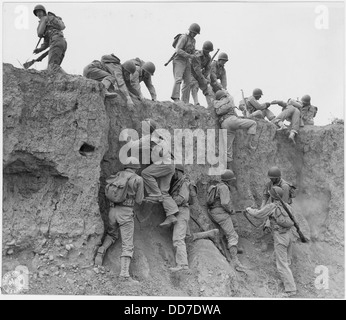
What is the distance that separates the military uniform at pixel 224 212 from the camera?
15.1 m

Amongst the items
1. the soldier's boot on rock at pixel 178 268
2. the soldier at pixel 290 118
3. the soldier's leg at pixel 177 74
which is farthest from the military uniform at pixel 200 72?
the soldier's boot on rock at pixel 178 268

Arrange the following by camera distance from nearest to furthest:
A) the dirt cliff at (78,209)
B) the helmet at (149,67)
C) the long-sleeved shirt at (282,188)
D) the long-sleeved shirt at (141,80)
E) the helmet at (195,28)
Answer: the dirt cliff at (78,209) → the long-sleeved shirt at (141,80) → the helmet at (149,67) → the long-sleeved shirt at (282,188) → the helmet at (195,28)

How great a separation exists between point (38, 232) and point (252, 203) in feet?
19.1

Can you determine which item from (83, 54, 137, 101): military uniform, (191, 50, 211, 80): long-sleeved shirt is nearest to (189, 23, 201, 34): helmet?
(191, 50, 211, 80): long-sleeved shirt

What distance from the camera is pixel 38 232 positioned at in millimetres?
13094

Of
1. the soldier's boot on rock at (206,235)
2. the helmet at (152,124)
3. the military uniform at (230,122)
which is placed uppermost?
the military uniform at (230,122)

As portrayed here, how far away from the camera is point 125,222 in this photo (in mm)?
13227

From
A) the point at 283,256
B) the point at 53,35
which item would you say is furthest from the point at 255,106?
the point at 53,35

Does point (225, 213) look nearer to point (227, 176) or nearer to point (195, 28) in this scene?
point (227, 176)

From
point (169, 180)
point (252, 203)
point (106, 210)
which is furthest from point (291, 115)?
point (106, 210)

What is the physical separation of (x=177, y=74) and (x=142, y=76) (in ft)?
4.44

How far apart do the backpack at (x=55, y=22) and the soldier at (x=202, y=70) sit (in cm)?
392

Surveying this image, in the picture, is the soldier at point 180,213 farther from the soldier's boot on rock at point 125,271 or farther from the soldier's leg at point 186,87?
the soldier's leg at point 186,87

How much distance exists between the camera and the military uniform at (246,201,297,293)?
14750 millimetres
